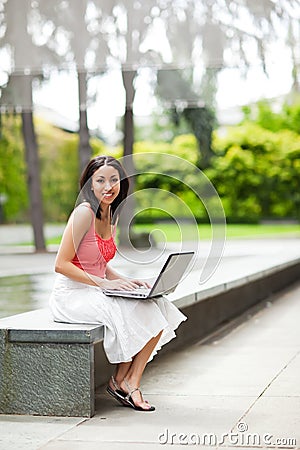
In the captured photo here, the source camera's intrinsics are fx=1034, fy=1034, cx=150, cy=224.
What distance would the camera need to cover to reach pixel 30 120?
24531mm

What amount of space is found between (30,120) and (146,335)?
19.5m

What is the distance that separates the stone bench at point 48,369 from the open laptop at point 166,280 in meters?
0.23

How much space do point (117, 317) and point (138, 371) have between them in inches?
13.6

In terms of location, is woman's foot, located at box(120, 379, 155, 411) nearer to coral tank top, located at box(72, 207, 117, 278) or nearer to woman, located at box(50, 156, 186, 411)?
woman, located at box(50, 156, 186, 411)

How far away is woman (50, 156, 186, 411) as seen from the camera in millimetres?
5441

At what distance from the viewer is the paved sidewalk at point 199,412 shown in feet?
15.7

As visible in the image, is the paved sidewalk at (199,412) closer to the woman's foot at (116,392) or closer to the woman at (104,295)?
the woman's foot at (116,392)

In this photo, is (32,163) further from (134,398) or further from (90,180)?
(134,398)

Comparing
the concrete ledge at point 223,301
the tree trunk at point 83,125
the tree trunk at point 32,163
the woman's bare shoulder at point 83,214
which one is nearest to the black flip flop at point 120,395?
the woman's bare shoulder at point 83,214

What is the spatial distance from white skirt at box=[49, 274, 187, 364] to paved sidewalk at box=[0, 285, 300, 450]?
36 centimetres

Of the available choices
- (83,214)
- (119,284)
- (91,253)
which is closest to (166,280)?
(119,284)

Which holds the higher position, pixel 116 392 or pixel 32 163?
pixel 116 392

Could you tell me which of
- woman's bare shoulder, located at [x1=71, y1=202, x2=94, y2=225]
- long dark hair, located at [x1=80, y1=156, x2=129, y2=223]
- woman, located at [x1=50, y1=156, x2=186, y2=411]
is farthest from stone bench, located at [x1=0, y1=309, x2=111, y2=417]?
long dark hair, located at [x1=80, y1=156, x2=129, y2=223]

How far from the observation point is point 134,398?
556 cm
